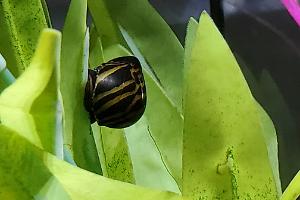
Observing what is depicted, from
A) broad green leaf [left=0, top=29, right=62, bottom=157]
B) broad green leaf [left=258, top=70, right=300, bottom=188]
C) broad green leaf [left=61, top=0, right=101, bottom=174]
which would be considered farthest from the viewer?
broad green leaf [left=258, top=70, right=300, bottom=188]

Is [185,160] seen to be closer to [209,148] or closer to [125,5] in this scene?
[209,148]

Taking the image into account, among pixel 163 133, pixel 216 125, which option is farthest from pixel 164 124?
pixel 216 125

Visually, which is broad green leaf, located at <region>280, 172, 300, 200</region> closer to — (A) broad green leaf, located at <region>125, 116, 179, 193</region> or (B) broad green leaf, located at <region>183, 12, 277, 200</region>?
(B) broad green leaf, located at <region>183, 12, 277, 200</region>

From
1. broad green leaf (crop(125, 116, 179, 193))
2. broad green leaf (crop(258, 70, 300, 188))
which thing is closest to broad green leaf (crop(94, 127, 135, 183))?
broad green leaf (crop(125, 116, 179, 193))

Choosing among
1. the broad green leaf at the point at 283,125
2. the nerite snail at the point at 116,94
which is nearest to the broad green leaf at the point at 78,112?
the nerite snail at the point at 116,94

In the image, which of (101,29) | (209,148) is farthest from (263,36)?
(209,148)

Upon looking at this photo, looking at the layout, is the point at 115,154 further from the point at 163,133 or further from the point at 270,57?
the point at 270,57
